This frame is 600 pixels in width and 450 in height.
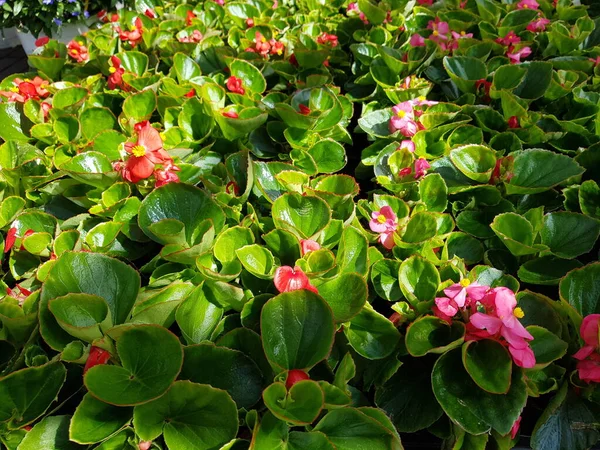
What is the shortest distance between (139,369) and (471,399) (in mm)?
452

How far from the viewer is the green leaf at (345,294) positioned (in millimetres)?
757

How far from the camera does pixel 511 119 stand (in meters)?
1.15

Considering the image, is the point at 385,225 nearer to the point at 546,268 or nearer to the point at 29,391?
the point at 546,268

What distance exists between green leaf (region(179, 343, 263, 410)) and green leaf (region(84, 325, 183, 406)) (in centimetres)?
5

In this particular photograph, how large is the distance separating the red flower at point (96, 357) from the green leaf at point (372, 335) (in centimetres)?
35

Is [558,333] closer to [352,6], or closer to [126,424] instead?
[126,424]

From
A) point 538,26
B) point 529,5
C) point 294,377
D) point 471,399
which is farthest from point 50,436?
point 529,5

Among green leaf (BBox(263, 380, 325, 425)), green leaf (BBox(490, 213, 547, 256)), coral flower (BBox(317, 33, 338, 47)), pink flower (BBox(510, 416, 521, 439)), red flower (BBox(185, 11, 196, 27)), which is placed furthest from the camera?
red flower (BBox(185, 11, 196, 27))

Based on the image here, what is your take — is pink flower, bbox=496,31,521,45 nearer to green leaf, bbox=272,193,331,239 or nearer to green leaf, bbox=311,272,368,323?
green leaf, bbox=272,193,331,239

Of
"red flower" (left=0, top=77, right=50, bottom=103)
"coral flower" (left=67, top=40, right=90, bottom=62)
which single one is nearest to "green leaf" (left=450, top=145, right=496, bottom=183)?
"red flower" (left=0, top=77, right=50, bottom=103)

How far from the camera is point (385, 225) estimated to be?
931mm

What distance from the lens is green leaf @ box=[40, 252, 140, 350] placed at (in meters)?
0.76

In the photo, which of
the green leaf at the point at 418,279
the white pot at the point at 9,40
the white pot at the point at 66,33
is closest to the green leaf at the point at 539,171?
the green leaf at the point at 418,279

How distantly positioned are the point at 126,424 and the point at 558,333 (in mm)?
615
